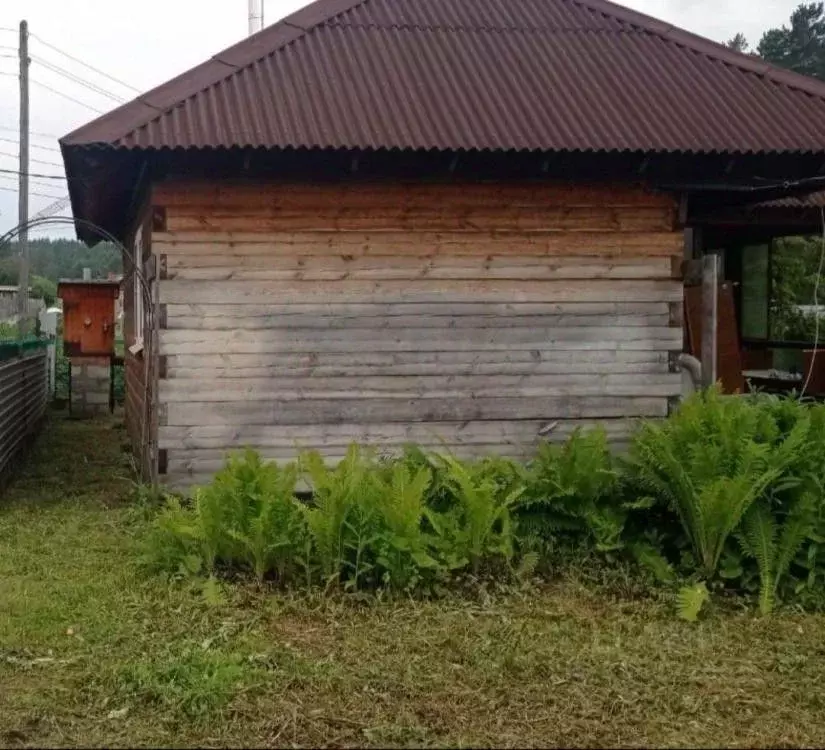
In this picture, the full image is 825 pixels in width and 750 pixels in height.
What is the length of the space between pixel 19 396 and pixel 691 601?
28.1ft

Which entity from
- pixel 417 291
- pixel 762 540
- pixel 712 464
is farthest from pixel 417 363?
pixel 762 540

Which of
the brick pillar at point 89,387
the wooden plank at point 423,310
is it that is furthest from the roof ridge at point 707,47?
the brick pillar at point 89,387

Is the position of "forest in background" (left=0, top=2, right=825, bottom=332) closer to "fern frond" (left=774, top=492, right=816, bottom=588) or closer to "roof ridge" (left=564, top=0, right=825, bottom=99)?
"roof ridge" (left=564, top=0, right=825, bottom=99)

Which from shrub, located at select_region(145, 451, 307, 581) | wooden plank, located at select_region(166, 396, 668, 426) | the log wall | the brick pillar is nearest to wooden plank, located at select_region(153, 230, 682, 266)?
the log wall

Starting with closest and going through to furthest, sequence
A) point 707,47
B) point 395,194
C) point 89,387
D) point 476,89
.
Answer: point 395,194 → point 476,89 → point 707,47 → point 89,387

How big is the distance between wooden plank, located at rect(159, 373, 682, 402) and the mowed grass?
5.77 feet

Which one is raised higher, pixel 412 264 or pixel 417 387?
pixel 412 264

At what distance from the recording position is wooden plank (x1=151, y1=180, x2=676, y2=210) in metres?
8.36

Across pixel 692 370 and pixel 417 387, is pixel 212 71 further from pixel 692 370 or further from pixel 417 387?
pixel 692 370

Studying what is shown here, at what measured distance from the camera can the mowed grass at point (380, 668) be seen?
4500 millimetres

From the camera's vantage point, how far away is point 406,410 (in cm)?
874

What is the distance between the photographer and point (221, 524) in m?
6.62

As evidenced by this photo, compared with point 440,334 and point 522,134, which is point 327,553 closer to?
point 440,334

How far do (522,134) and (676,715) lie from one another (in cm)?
503
